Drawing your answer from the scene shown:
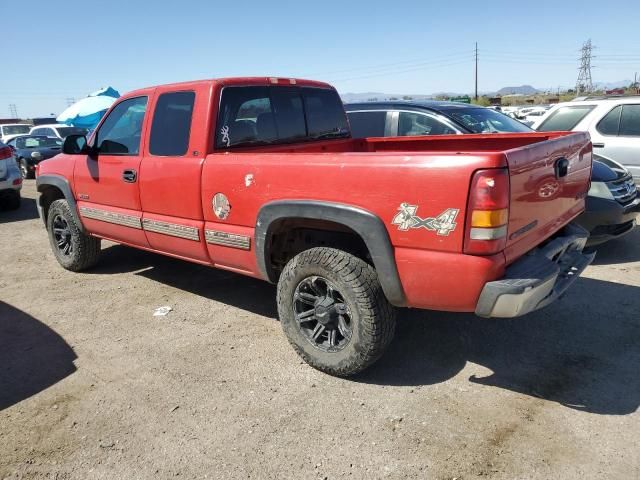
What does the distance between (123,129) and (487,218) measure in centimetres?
351

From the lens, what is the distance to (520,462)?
2.42m

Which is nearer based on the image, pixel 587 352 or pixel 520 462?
pixel 520 462

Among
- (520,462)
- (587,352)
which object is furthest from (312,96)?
(520,462)

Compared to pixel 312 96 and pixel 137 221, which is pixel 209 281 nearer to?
pixel 137 221

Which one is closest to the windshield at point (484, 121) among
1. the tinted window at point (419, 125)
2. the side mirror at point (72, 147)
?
the tinted window at point (419, 125)

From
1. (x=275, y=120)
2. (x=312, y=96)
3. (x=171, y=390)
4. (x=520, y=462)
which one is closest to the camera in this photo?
(x=520, y=462)

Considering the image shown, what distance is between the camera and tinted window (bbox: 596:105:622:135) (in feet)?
23.2

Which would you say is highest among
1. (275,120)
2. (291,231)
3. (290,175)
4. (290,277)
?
(275,120)

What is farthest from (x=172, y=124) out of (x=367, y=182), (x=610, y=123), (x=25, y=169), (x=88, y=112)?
(x=88, y=112)

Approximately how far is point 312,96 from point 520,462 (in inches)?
131

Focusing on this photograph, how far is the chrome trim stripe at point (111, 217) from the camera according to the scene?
4363mm

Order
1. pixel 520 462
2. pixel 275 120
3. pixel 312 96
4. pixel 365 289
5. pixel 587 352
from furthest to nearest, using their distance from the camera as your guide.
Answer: pixel 312 96 < pixel 275 120 < pixel 587 352 < pixel 365 289 < pixel 520 462

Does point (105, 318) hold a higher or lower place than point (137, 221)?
lower

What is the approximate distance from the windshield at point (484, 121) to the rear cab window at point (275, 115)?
6.99 feet
